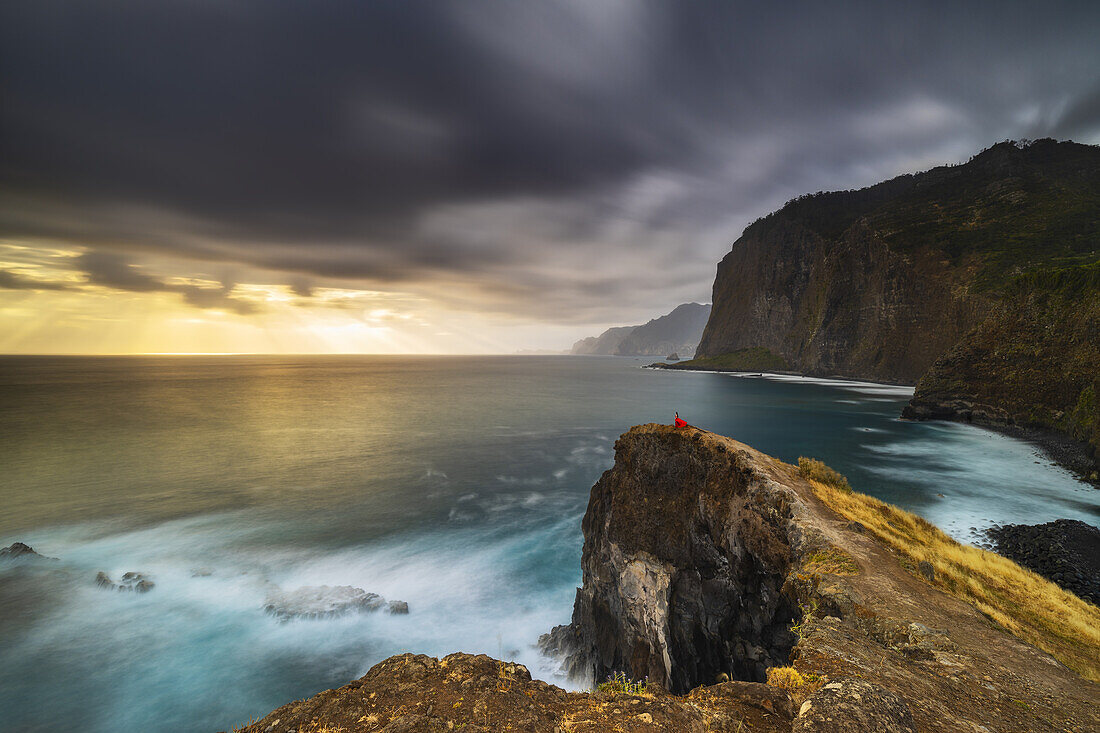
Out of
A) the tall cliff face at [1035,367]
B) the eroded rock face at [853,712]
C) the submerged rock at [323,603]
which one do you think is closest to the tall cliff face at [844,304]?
the tall cliff face at [1035,367]

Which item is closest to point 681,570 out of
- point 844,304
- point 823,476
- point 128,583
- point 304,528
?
point 823,476

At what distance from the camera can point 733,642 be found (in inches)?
497

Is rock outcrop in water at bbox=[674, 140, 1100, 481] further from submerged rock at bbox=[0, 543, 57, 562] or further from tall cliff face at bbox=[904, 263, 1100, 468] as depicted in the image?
submerged rock at bbox=[0, 543, 57, 562]

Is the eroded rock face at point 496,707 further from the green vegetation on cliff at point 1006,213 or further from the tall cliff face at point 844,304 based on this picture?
the tall cliff face at point 844,304

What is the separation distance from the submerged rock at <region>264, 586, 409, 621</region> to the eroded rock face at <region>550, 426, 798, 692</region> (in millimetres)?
9487

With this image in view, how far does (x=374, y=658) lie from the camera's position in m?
17.2

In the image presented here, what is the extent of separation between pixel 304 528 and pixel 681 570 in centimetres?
2789

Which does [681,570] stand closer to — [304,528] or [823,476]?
[823,476]

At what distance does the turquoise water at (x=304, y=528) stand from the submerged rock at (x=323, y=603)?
1.83ft

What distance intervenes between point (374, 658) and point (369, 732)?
16.2 metres

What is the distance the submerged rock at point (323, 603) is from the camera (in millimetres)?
19812

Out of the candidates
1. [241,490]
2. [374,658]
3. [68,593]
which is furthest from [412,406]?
[374,658]

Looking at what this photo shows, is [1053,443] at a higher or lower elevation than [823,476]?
lower

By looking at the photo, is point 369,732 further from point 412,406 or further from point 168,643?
point 412,406
